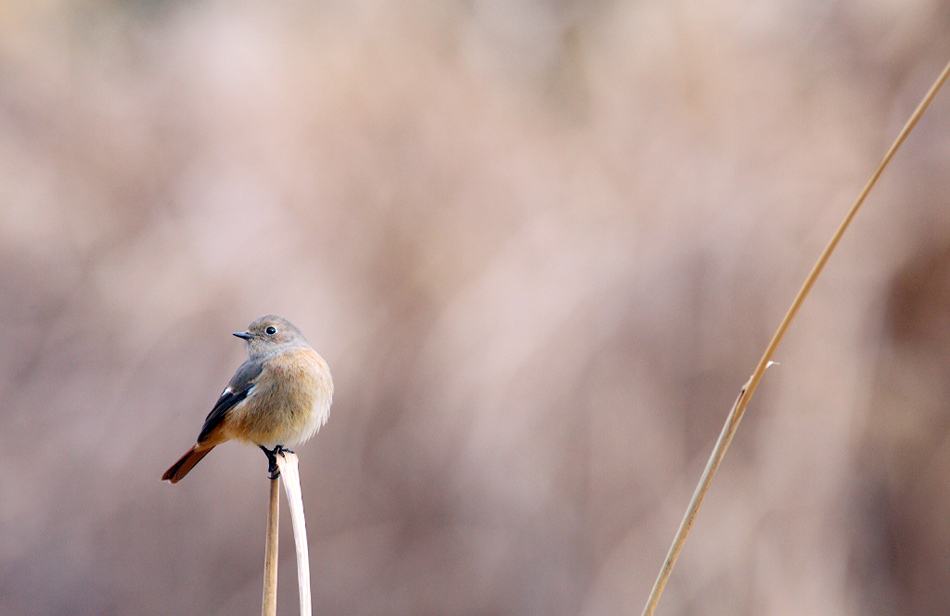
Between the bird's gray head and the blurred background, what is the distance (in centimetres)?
129

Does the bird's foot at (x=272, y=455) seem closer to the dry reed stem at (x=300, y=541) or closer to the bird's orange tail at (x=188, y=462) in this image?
the bird's orange tail at (x=188, y=462)

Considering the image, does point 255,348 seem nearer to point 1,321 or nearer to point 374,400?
point 374,400

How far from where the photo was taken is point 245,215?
3.11 m

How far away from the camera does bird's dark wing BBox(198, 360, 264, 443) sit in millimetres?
1491

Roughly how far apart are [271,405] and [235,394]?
0.12m

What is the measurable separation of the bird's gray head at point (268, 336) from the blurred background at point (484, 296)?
1289 millimetres

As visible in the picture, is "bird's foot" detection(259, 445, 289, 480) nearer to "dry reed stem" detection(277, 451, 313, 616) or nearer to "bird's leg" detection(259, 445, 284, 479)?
"bird's leg" detection(259, 445, 284, 479)

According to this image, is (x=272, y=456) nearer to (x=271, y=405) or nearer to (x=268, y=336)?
(x=271, y=405)

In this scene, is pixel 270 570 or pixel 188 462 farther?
pixel 188 462

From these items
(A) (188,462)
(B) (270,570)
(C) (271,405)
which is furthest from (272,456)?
(B) (270,570)

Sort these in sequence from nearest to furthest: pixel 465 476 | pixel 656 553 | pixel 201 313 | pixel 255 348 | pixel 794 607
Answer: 1. pixel 255 348
2. pixel 794 607
3. pixel 656 553
4. pixel 465 476
5. pixel 201 313

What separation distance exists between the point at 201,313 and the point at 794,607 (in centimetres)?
274

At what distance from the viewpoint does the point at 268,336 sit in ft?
5.25

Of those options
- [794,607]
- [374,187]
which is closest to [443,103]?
[374,187]
